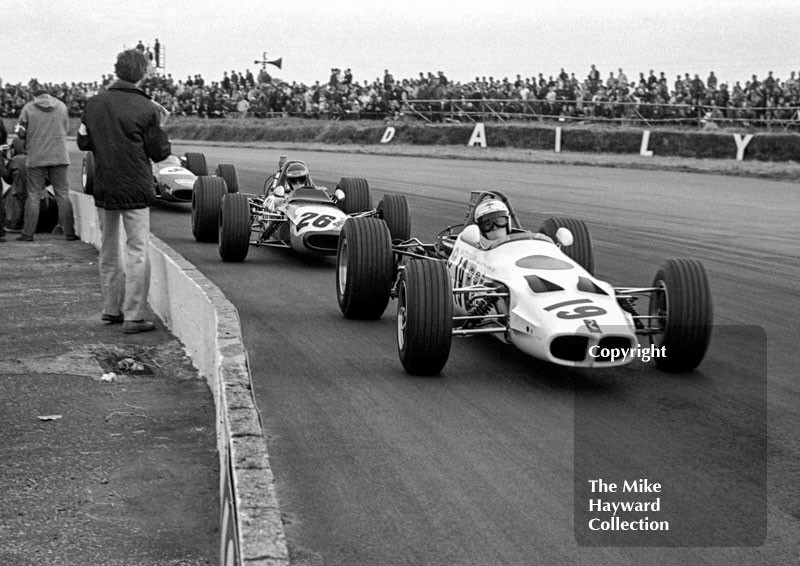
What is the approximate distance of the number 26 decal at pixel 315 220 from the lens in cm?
1120

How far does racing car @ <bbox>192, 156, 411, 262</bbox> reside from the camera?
37.0 ft

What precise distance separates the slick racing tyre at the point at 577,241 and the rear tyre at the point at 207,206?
542 cm

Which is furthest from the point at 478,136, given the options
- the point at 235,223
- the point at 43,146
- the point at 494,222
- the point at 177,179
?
the point at 494,222

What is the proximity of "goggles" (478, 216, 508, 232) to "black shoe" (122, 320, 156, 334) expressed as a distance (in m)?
2.53

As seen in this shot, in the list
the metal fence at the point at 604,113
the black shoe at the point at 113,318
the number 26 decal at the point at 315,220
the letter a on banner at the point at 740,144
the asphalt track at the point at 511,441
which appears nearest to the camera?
the asphalt track at the point at 511,441

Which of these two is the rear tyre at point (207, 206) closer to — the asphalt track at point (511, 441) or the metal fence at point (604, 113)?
the asphalt track at point (511, 441)

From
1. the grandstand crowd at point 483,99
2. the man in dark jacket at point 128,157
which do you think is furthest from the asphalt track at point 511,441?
the grandstand crowd at point 483,99

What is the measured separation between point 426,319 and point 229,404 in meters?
1.95

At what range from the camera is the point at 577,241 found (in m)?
8.59

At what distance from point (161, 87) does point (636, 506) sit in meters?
51.8

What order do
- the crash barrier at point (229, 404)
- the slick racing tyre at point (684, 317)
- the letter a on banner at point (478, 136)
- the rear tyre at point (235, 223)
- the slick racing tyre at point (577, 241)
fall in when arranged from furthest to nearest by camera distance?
1. the letter a on banner at point (478, 136)
2. the rear tyre at point (235, 223)
3. the slick racing tyre at point (577, 241)
4. the slick racing tyre at point (684, 317)
5. the crash barrier at point (229, 404)

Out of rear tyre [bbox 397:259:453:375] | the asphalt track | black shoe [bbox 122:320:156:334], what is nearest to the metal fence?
the asphalt track

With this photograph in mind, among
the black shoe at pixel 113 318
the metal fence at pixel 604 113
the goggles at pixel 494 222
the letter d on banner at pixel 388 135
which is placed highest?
the metal fence at pixel 604 113

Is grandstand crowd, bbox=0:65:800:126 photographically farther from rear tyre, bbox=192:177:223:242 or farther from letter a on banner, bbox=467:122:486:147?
rear tyre, bbox=192:177:223:242
